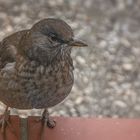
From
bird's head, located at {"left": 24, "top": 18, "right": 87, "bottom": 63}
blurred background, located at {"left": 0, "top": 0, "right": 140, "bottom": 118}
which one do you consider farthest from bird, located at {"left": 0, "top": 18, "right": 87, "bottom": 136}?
blurred background, located at {"left": 0, "top": 0, "right": 140, "bottom": 118}

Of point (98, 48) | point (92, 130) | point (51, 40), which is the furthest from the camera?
point (98, 48)

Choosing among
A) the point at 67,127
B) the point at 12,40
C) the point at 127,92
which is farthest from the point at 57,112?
the point at 67,127

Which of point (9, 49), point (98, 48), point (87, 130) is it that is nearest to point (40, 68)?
point (9, 49)

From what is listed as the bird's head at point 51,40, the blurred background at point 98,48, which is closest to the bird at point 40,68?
the bird's head at point 51,40

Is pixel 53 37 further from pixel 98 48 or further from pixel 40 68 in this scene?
pixel 98 48

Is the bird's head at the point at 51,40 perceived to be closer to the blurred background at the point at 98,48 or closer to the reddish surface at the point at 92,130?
the reddish surface at the point at 92,130
